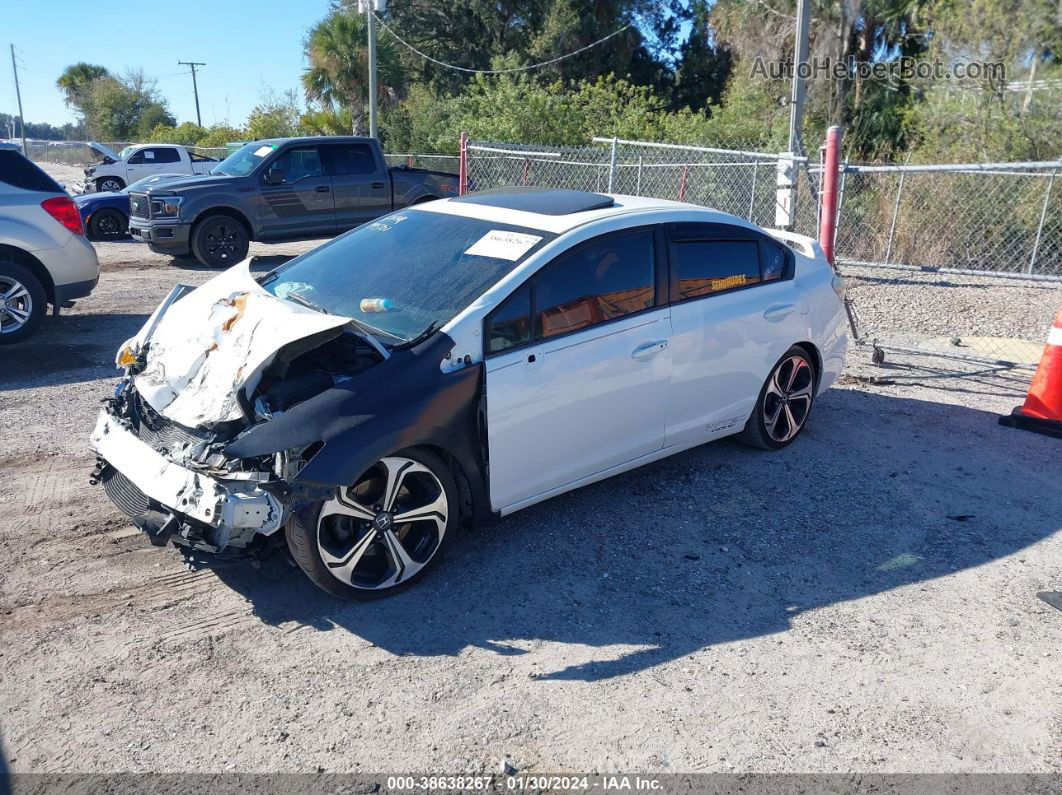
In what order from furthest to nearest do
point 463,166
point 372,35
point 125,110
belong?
point 125,110 < point 372,35 < point 463,166

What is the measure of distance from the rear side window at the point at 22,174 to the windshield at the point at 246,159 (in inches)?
213

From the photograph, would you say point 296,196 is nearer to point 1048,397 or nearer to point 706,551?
point 1048,397

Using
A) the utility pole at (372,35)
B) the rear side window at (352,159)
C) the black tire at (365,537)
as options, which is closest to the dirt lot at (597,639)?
the black tire at (365,537)

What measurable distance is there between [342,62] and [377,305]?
2976 cm

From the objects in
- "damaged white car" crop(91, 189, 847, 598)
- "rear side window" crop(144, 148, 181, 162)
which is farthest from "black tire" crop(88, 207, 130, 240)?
"damaged white car" crop(91, 189, 847, 598)

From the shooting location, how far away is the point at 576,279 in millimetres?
4637

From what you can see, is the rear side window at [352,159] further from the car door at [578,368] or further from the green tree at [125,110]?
the green tree at [125,110]

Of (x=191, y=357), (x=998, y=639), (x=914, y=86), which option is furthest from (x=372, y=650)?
(x=914, y=86)

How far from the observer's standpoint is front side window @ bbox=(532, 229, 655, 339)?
4484 millimetres

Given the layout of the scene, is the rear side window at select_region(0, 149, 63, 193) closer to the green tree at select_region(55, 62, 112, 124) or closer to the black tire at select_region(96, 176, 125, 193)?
the black tire at select_region(96, 176, 125, 193)

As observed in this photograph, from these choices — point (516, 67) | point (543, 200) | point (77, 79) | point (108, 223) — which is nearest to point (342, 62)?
point (516, 67)

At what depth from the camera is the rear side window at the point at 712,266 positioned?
5.16 meters

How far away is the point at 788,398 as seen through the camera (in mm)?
5926

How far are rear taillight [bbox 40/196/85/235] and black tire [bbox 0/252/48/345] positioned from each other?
0.54 m
